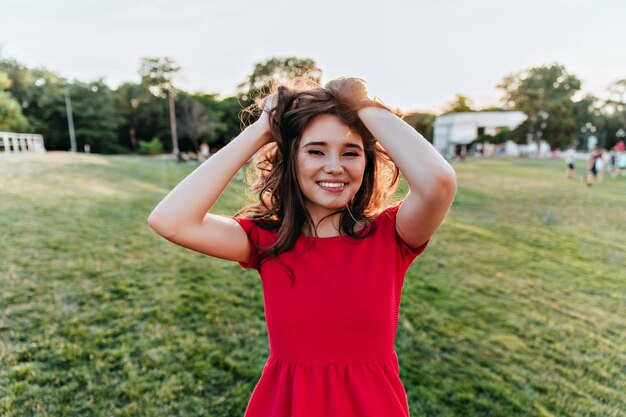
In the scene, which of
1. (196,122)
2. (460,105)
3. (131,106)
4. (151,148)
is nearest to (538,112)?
(460,105)

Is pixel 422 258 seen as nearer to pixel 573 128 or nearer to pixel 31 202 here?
pixel 31 202

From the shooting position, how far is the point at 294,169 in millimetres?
1528

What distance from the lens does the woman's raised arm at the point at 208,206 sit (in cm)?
140

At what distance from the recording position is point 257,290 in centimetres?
518

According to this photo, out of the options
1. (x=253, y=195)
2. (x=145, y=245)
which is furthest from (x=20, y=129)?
(x=253, y=195)

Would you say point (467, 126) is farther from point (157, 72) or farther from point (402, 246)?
point (402, 246)

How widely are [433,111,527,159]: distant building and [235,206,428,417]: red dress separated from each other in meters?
49.9

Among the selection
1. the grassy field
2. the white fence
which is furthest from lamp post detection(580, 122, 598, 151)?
the white fence

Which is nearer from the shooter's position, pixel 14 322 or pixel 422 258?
pixel 14 322

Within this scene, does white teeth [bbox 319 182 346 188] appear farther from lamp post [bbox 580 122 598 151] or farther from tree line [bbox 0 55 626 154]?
lamp post [bbox 580 122 598 151]

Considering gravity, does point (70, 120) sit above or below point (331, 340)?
above

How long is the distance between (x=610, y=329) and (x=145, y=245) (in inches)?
245

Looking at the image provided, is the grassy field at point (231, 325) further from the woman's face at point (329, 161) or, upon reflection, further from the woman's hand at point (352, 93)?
the woman's hand at point (352, 93)

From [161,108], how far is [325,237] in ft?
173
